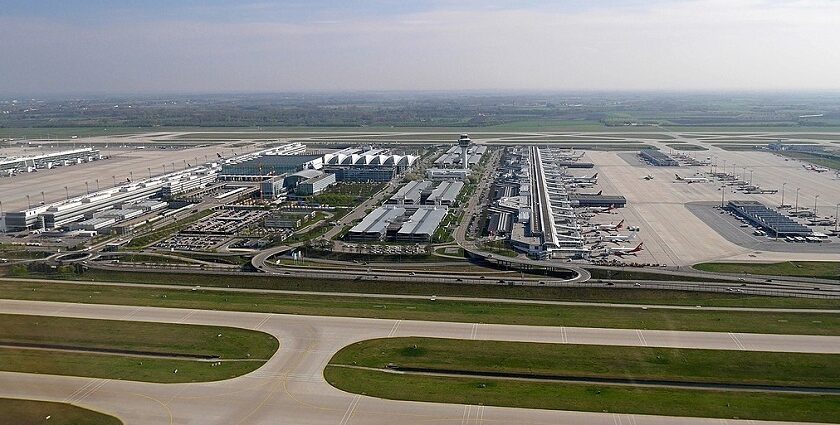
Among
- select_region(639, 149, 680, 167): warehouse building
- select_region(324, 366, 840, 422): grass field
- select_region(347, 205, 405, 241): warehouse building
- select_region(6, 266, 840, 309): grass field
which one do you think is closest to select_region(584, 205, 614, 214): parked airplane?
select_region(347, 205, 405, 241): warehouse building

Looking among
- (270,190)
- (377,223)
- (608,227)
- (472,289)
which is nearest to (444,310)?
(472,289)

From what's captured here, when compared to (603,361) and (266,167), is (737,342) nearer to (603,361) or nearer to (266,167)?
(603,361)

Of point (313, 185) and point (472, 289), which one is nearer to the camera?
point (472, 289)

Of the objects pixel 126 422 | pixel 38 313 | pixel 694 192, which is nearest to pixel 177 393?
pixel 126 422

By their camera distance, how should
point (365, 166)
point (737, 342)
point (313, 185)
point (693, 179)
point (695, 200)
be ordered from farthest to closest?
point (365, 166) < point (693, 179) < point (313, 185) < point (695, 200) < point (737, 342)

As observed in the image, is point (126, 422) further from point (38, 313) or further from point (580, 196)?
point (580, 196)

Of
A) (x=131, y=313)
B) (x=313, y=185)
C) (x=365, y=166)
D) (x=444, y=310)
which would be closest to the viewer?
(x=131, y=313)

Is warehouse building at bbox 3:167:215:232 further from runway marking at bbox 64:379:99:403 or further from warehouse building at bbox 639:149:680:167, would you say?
warehouse building at bbox 639:149:680:167
